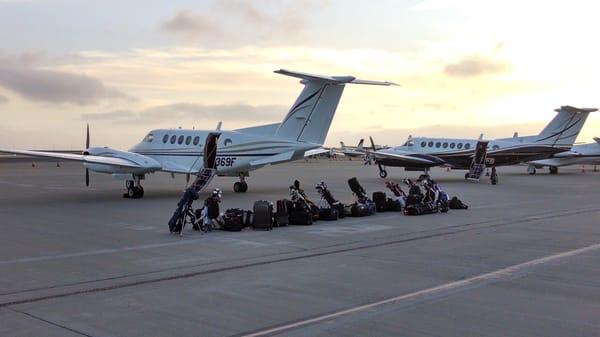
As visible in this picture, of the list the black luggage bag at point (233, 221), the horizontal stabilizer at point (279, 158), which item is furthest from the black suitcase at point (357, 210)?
the horizontal stabilizer at point (279, 158)

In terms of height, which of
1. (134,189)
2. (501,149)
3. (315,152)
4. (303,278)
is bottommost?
(303,278)

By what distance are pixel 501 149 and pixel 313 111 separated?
18244 millimetres

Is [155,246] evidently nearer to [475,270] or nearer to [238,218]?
[238,218]

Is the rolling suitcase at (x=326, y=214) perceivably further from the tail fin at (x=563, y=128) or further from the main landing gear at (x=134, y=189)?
the tail fin at (x=563, y=128)

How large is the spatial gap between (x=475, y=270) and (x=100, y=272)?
20.4 feet

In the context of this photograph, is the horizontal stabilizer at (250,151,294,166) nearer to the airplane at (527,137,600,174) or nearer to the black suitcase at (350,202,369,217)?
the black suitcase at (350,202,369,217)

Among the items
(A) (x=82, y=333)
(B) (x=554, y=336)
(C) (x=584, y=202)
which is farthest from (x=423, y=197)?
(A) (x=82, y=333)

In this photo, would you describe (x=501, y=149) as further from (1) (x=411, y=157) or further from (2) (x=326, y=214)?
(2) (x=326, y=214)

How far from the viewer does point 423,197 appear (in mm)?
19203

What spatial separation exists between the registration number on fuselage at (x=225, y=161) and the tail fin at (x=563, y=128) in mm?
21925

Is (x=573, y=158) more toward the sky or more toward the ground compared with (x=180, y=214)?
more toward the sky

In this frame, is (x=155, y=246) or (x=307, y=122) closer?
(x=155, y=246)

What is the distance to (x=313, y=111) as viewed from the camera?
23.7 meters

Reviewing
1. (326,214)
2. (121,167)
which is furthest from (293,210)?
(121,167)
